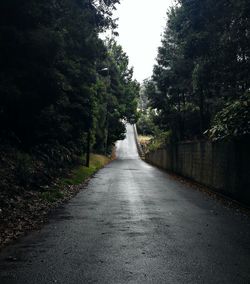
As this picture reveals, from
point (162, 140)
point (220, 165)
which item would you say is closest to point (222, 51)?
point (220, 165)

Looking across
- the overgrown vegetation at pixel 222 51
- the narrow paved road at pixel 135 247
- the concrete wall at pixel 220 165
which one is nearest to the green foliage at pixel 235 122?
the overgrown vegetation at pixel 222 51

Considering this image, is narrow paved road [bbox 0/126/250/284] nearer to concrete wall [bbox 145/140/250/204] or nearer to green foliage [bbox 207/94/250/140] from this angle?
concrete wall [bbox 145/140/250/204]

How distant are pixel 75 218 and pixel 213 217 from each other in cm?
366

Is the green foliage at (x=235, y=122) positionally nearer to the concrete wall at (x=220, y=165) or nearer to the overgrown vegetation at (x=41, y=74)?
the concrete wall at (x=220, y=165)

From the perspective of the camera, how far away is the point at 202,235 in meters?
8.31

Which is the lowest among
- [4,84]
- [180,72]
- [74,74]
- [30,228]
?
[30,228]

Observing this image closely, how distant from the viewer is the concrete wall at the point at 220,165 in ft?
43.2

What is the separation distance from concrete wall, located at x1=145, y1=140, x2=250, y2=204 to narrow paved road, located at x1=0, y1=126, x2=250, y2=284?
154 centimetres

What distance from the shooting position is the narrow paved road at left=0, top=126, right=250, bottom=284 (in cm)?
561

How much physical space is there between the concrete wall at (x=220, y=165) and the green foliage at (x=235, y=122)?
52 centimetres

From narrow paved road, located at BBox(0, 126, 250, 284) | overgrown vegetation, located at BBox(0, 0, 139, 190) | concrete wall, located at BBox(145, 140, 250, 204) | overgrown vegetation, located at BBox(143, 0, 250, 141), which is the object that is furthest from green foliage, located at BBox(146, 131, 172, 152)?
narrow paved road, located at BBox(0, 126, 250, 284)

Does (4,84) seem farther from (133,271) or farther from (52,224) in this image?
(133,271)

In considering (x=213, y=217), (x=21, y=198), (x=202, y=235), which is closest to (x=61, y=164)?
(x=21, y=198)

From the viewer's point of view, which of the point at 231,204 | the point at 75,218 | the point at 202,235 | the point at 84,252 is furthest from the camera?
the point at 231,204
